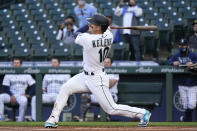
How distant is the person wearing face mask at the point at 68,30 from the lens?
Answer: 11.3 m

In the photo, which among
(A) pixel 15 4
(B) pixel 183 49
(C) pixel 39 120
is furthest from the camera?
(A) pixel 15 4

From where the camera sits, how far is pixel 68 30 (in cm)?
1135

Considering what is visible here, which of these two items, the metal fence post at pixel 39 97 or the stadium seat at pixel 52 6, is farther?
the stadium seat at pixel 52 6

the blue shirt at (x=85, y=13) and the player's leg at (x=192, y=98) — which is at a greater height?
the blue shirt at (x=85, y=13)

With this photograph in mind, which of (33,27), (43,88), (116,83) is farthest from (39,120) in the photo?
(33,27)

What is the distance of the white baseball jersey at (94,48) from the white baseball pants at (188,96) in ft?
9.57

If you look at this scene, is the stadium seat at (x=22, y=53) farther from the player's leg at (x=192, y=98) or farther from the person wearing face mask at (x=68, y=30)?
the player's leg at (x=192, y=98)

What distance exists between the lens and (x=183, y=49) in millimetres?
9352

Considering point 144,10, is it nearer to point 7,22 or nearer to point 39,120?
point 7,22

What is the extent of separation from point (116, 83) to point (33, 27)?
4774 millimetres

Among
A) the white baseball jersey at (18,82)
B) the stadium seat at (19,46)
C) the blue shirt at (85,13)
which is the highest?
the blue shirt at (85,13)

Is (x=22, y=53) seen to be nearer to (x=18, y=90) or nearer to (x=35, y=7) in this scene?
(x=18, y=90)

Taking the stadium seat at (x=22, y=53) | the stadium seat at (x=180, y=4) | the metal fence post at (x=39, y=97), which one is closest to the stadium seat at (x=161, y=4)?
the stadium seat at (x=180, y=4)

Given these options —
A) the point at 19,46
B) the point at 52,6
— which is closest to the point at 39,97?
the point at 19,46
